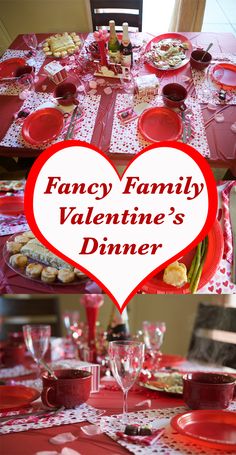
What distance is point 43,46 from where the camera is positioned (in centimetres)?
148

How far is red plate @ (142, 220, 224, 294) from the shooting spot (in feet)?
4.33

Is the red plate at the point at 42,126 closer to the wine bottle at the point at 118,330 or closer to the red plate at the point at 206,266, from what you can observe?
the red plate at the point at 206,266

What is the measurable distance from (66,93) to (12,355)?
844 millimetres

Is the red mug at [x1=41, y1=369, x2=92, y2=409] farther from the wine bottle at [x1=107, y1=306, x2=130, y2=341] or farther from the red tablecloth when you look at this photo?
the wine bottle at [x1=107, y1=306, x2=130, y2=341]

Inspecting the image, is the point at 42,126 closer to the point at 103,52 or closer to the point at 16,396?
the point at 103,52

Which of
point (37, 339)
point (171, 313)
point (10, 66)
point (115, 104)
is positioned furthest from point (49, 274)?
point (171, 313)

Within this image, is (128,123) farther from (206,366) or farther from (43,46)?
(206,366)

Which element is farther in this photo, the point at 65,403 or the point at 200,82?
the point at 200,82

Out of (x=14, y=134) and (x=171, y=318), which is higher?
(x=14, y=134)

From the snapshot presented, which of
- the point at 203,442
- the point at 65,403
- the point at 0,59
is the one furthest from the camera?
the point at 0,59

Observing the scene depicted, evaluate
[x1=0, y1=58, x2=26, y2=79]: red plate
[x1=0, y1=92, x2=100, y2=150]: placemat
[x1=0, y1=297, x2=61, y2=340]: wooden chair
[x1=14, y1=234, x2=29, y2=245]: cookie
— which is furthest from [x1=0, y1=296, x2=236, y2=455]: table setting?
[x1=0, y1=297, x2=61, y2=340]: wooden chair

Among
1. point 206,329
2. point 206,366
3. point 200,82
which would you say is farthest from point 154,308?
point 200,82

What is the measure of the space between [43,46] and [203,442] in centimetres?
112

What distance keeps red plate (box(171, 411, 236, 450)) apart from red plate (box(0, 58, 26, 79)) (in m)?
1.02
